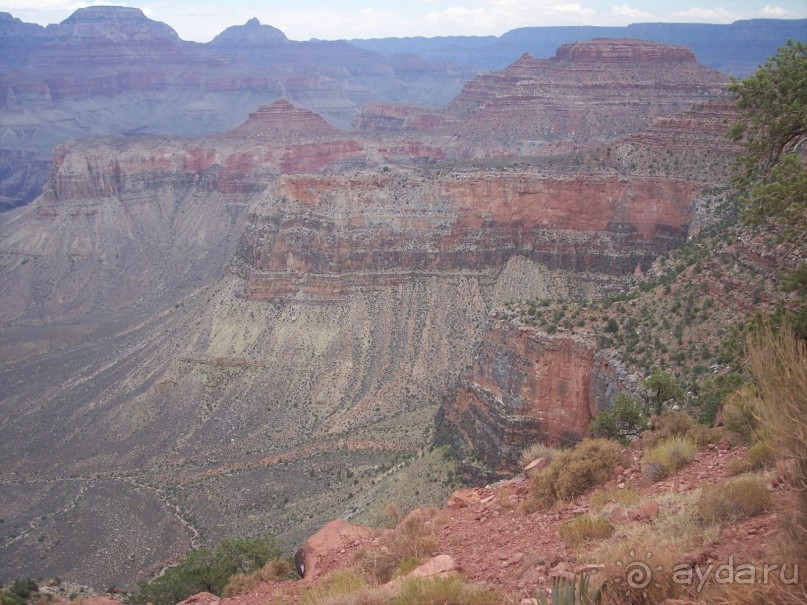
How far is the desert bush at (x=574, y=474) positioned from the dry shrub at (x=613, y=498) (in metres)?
0.71

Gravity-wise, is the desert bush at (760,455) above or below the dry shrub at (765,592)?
below

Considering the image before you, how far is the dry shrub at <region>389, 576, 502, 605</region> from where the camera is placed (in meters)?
10.3

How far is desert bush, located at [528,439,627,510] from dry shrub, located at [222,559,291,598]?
19.7ft

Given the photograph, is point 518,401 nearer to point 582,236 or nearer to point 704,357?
point 704,357

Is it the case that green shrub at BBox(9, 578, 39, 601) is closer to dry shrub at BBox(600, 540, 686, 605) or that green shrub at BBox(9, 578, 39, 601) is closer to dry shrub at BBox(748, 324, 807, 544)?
dry shrub at BBox(600, 540, 686, 605)

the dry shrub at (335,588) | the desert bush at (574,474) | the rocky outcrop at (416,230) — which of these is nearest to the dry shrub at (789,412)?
the desert bush at (574,474)

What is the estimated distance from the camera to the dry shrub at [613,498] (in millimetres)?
12958

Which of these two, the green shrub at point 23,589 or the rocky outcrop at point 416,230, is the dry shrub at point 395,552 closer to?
the green shrub at point 23,589

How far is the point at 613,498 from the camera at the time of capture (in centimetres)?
1355

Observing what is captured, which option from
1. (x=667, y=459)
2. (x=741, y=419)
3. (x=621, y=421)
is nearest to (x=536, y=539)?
(x=667, y=459)

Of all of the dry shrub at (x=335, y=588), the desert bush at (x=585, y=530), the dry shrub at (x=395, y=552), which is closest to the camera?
the dry shrub at (x=335, y=588)

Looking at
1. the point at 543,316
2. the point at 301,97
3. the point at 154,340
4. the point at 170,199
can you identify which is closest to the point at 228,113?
the point at 301,97

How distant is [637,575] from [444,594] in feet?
9.36

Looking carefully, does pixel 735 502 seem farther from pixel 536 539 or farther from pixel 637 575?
pixel 536 539
